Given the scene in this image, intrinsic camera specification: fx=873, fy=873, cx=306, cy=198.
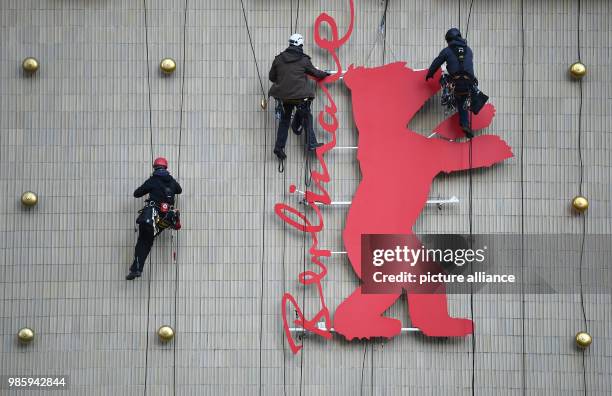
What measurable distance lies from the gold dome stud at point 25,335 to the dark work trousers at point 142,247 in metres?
1.11

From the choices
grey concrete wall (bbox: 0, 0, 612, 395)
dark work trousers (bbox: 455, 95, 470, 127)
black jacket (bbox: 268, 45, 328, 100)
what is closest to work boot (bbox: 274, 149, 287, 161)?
grey concrete wall (bbox: 0, 0, 612, 395)

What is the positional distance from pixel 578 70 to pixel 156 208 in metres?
4.17

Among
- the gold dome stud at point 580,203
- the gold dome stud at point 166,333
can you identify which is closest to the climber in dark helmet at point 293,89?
the gold dome stud at point 166,333

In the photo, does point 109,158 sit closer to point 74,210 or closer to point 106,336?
point 74,210

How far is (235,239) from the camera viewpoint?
8289 millimetres

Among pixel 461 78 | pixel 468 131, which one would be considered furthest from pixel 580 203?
pixel 461 78

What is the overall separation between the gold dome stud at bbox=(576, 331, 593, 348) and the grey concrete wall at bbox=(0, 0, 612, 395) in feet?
0.30

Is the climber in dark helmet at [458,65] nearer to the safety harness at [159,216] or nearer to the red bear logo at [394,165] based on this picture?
the red bear logo at [394,165]

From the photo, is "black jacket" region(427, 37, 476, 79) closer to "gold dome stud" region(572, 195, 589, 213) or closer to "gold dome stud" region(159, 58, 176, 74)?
"gold dome stud" region(572, 195, 589, 213)

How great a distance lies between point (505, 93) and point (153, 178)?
3.44m

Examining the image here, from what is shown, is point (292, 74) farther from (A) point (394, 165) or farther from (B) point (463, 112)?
(B) point (463, 112)

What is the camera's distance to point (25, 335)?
8102 mm

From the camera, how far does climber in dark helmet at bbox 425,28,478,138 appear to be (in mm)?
7887

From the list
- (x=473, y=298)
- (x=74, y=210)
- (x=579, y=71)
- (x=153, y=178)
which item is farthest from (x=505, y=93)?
(x=74, y=210)
